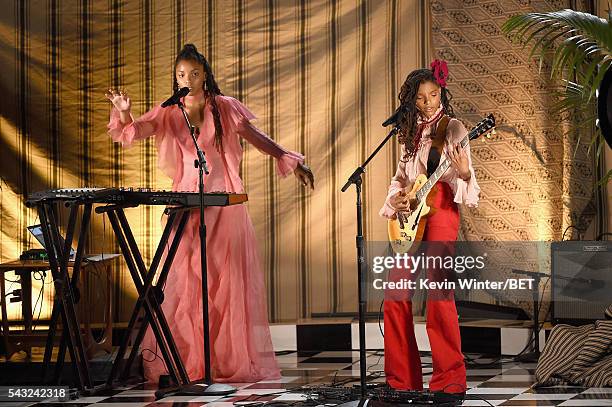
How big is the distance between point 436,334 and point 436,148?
0.87 m

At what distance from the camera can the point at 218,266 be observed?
6.86 metres

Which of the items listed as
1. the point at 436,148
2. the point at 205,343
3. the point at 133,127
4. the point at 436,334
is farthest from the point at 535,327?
the point at 133,127

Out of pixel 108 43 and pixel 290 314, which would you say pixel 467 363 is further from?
pixel 108 43

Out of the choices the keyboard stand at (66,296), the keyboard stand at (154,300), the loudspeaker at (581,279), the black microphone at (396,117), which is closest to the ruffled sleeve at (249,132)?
the keyboard stand at (154,300)

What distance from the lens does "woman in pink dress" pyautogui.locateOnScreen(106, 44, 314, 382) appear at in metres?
6.78

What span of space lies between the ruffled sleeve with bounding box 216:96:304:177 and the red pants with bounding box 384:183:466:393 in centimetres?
149

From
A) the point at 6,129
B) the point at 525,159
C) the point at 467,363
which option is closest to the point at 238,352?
the point at 467,363

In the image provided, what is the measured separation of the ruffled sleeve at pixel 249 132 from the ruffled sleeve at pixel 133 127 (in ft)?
1.25

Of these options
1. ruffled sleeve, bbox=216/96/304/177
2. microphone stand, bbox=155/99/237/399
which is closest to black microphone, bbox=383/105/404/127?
microphone stand, bbox=155/99/237/399

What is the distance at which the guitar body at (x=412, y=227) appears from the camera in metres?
5.61

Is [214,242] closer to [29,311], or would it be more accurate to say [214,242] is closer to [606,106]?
[29,311]

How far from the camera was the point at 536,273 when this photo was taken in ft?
24.4

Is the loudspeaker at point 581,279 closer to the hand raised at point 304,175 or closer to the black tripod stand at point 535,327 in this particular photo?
the black tripod stand at point 535,327

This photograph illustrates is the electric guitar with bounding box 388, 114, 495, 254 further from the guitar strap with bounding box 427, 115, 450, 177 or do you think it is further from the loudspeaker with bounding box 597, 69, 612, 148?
the loudspeaker with bounding box 597, 69, 612, 148
